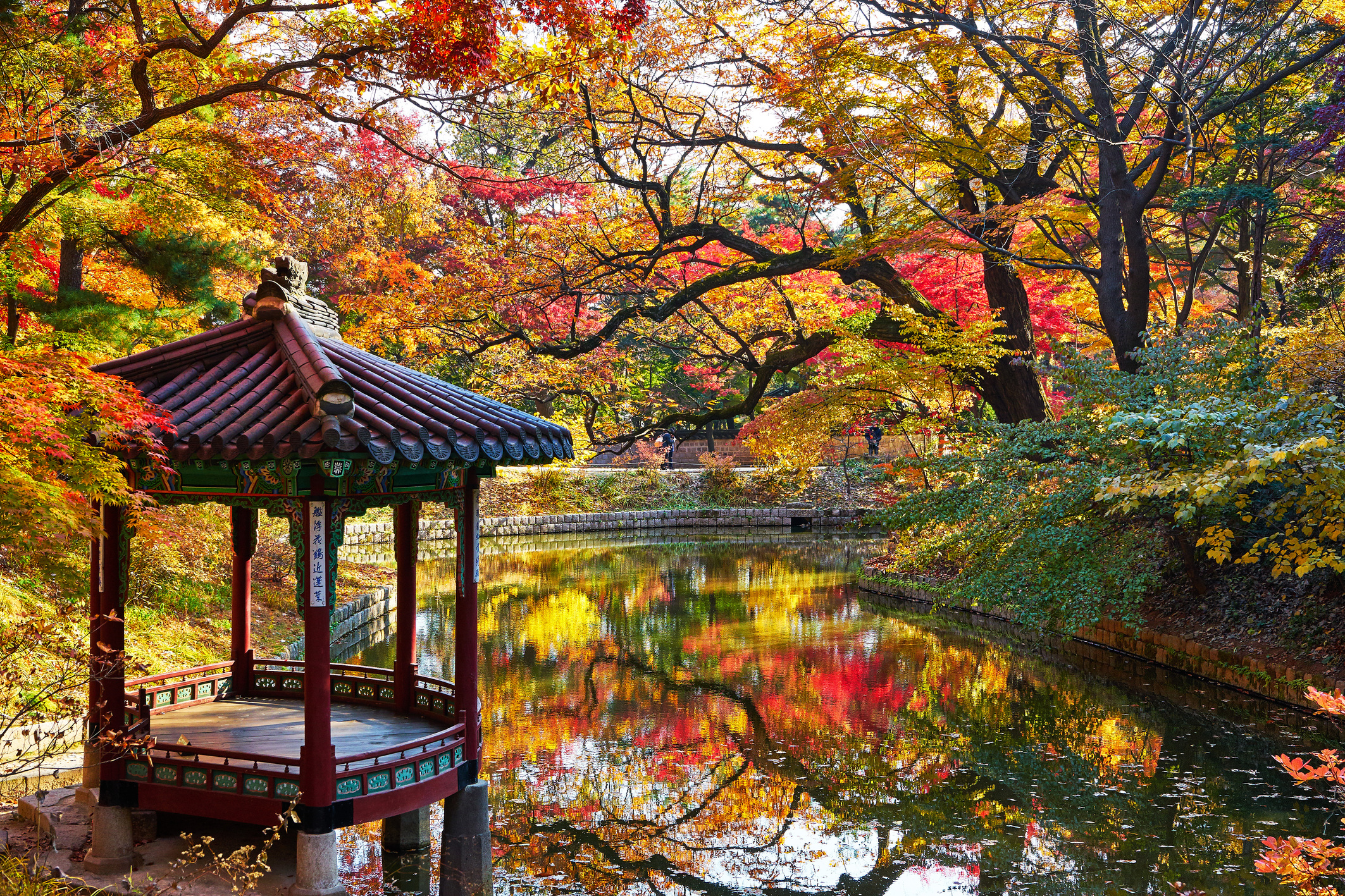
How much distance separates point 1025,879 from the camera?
21.4 feet

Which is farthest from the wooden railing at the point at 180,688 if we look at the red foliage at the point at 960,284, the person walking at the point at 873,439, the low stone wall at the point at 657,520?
the person walking at the point at 873,439

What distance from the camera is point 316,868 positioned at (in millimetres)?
5402

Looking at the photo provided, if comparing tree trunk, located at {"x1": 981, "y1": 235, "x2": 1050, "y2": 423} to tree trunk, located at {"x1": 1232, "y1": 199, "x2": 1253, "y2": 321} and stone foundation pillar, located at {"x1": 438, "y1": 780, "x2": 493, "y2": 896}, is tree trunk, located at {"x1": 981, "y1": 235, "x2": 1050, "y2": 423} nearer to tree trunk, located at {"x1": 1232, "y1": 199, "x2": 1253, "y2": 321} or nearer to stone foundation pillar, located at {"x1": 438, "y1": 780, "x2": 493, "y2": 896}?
tree trunk, located at {"x1": 1232, "y1": 199, "x2": 1253, "y2": 321}

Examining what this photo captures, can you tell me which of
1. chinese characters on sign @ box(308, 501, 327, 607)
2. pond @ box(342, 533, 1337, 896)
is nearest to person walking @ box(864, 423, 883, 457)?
pond @ box(342, 533, 1337, 896)

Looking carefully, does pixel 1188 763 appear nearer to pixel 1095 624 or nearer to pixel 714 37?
pixel 1095 624

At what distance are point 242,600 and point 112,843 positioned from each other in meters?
2.41

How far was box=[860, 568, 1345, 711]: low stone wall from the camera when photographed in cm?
983

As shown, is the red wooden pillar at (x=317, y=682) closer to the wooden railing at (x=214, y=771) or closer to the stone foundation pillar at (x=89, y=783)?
the wooden railing at (x=214, y=771)

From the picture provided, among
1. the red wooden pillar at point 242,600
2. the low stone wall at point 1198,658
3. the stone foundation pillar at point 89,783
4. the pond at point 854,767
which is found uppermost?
the red wooden pillar at point 242,600

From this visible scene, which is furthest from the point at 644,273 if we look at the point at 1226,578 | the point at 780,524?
the point at 780,524

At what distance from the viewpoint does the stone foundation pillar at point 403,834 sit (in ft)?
22.5

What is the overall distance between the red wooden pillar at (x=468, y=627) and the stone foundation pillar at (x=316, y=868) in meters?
1.13

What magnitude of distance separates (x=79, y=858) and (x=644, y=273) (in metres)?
9.51

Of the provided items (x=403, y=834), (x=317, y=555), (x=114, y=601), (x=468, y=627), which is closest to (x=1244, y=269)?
(x=468, y=627)
